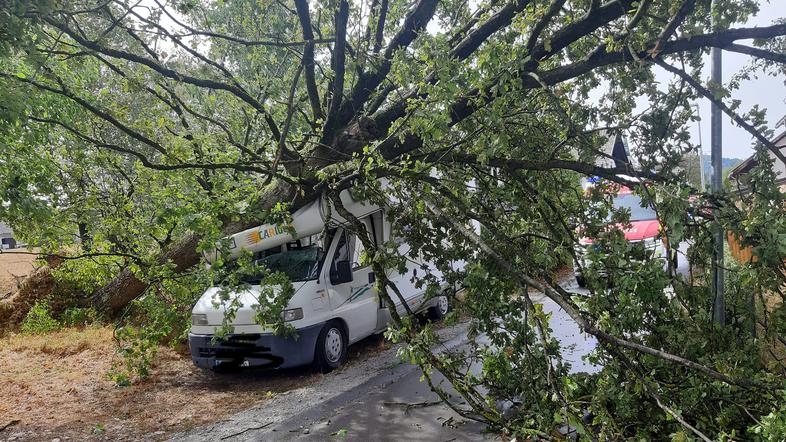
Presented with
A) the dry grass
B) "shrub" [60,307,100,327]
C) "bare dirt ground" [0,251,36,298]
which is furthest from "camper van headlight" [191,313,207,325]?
"bare dirt ground" [0,251,36,298]

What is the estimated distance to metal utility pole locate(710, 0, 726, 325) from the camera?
421 cm

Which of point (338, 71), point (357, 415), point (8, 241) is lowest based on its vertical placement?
point (357, 415)

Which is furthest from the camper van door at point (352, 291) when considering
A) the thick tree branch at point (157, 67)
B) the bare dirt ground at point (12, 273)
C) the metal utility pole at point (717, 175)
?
the bare dirt ground at point (12, 273)

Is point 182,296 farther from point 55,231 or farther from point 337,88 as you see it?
point 337,88

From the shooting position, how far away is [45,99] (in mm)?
6926

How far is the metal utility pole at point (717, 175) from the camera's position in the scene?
13.8ft

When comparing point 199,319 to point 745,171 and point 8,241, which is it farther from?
point 8,241

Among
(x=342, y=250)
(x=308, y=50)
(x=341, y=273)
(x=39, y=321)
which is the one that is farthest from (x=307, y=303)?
(x=39, y=321)

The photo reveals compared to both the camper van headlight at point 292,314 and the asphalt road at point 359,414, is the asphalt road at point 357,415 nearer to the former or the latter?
the asphalt road at point 359,414

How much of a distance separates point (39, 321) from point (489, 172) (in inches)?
373

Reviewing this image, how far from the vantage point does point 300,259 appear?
26.3 ft

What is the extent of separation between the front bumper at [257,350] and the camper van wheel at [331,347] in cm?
17

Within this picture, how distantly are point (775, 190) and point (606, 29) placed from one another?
2.94m

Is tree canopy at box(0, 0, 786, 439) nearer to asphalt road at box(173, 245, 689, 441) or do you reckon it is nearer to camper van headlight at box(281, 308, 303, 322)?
asphalt road at box(173, 245, 689, 441)
